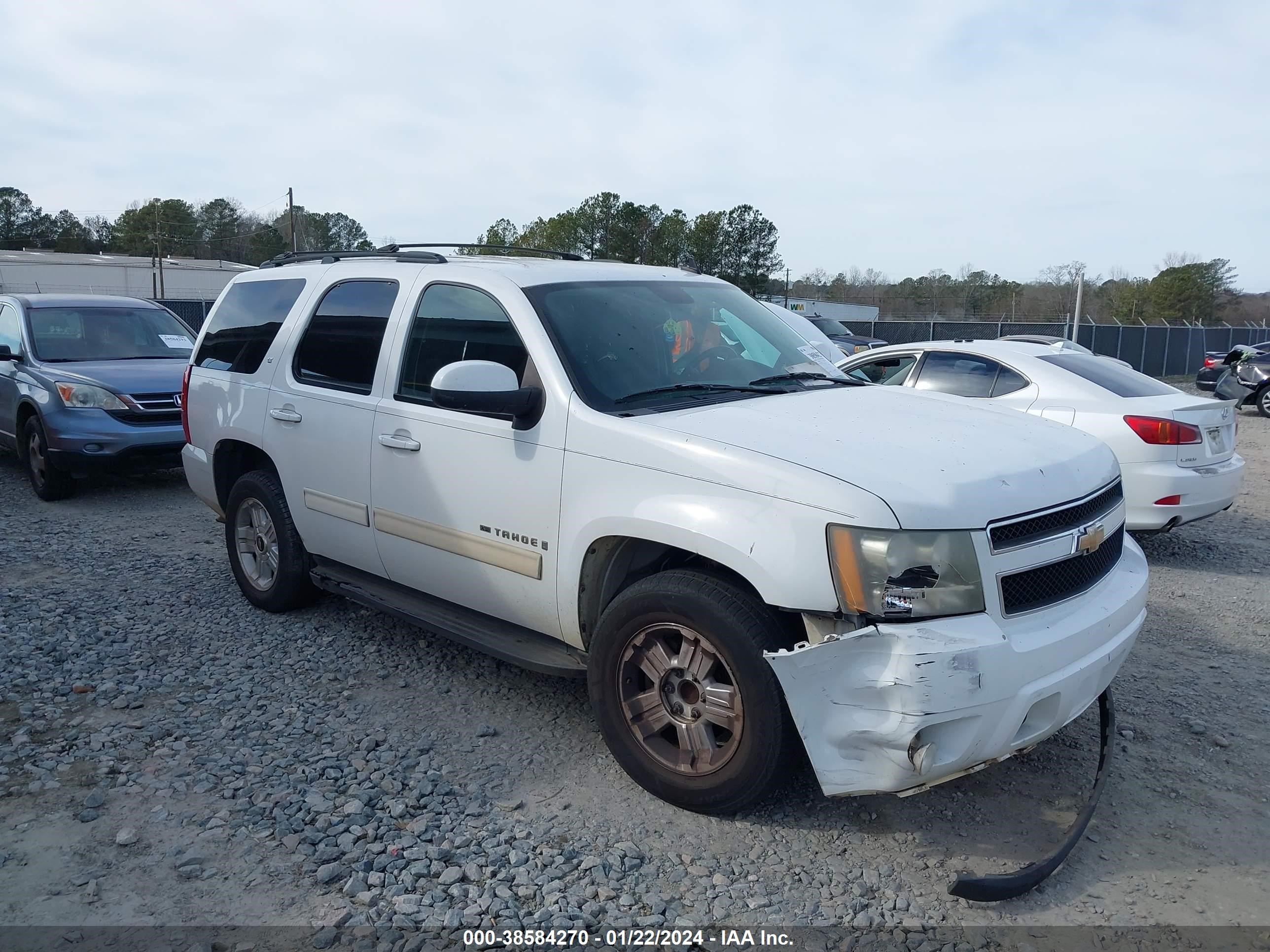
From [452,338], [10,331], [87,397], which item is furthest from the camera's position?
[10,331]

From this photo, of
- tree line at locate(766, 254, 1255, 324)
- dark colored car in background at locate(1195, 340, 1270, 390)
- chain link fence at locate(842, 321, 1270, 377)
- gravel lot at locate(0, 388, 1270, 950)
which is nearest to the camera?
gravel lot at locate(0, 388, 1270, 950)

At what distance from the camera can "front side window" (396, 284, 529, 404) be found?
160 inches

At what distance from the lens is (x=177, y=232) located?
2714 inches

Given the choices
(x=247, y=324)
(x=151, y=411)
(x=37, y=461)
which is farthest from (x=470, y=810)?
(x=37, y=461)

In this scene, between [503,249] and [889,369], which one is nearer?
[503,249]

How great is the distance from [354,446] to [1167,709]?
386 centimetres

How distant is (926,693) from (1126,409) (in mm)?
4906

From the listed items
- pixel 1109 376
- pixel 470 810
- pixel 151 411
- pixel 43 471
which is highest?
pixel 1109 376

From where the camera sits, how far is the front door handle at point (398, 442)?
4234 mm

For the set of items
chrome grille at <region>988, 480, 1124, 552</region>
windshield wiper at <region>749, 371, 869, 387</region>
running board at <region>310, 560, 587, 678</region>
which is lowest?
running board at <region>310, 560, 587, 678</region>

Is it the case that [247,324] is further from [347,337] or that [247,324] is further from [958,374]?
[958,374]

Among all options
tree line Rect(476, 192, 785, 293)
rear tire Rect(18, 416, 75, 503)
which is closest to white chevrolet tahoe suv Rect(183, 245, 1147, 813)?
rear tire Rect(18, 416, 75, 503)

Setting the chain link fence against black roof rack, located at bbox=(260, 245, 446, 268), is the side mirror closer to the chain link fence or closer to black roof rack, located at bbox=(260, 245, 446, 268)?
black roof rack, located at bbox=(260, 245, 446, 268)

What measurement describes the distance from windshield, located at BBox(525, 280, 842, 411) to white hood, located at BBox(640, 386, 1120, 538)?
0.74 feet
